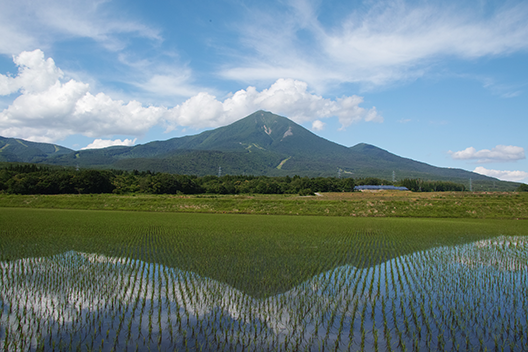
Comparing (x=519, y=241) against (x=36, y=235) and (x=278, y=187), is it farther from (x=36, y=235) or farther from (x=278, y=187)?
(x=278, y=187)

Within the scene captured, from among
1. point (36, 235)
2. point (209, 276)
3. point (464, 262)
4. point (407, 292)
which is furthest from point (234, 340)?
point (36, 235)

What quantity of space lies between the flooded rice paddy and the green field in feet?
0.10

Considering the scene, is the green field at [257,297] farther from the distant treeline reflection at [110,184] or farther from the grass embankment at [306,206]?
the distant treeline reflection at [110,184]

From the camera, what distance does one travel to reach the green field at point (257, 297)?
18.0ft

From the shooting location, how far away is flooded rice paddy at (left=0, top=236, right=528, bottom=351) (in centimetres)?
538

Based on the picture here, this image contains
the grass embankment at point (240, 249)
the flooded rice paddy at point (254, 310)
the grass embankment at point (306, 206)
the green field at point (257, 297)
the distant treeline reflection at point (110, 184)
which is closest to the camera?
the flooded rice paddy at point (254, 310)

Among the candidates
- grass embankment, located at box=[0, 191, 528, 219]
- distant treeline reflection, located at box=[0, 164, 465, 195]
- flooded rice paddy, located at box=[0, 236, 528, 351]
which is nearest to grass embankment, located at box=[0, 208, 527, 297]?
flooded rice paddy, located at box=[0, 236, 528, 351]

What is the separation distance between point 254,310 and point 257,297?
0.81 meters

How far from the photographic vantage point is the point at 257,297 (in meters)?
7.43

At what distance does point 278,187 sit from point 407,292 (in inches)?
3192

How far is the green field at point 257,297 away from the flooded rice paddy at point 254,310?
0.10 feet

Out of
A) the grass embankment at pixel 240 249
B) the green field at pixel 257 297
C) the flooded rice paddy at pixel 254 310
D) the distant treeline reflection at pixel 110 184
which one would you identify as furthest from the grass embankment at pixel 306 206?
the flooded rice paddy at pixel 254 310

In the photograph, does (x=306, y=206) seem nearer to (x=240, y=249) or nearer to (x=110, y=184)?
(x=240, y=249)

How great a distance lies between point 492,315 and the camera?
6.81 m
